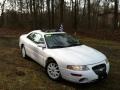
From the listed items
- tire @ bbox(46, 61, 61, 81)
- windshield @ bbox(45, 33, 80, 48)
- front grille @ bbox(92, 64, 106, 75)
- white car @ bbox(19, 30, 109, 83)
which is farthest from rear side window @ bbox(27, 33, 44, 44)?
front grille @ bbox(92, 64, 106, 75)

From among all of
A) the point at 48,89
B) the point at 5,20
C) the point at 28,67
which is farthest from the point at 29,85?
the point at 5,20

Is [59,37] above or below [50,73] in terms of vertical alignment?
above

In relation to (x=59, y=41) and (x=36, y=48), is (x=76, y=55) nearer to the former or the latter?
(x=59, y=41)

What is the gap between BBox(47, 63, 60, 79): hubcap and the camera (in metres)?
7.20

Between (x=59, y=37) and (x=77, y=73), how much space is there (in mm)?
2391

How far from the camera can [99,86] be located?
696 centimetres

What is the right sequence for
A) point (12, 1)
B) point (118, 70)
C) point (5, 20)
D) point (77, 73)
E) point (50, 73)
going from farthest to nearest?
point (12, 1) → point (5, 20) → point (118, 70) → point (50, 73) → point (77, 73)

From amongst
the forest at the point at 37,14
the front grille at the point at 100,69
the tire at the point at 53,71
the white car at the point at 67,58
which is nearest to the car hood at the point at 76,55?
the white car at the point at 67,58

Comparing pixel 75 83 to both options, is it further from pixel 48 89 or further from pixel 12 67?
pixel 12 67

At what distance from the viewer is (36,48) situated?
860 cm

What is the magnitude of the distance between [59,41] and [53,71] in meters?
1.44

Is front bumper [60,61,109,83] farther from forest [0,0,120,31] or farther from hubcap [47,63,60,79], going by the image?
forest [0,0,120,31]

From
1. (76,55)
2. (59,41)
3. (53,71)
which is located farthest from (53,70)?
(59,41)

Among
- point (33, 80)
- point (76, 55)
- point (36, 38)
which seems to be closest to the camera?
point (76, 55)
